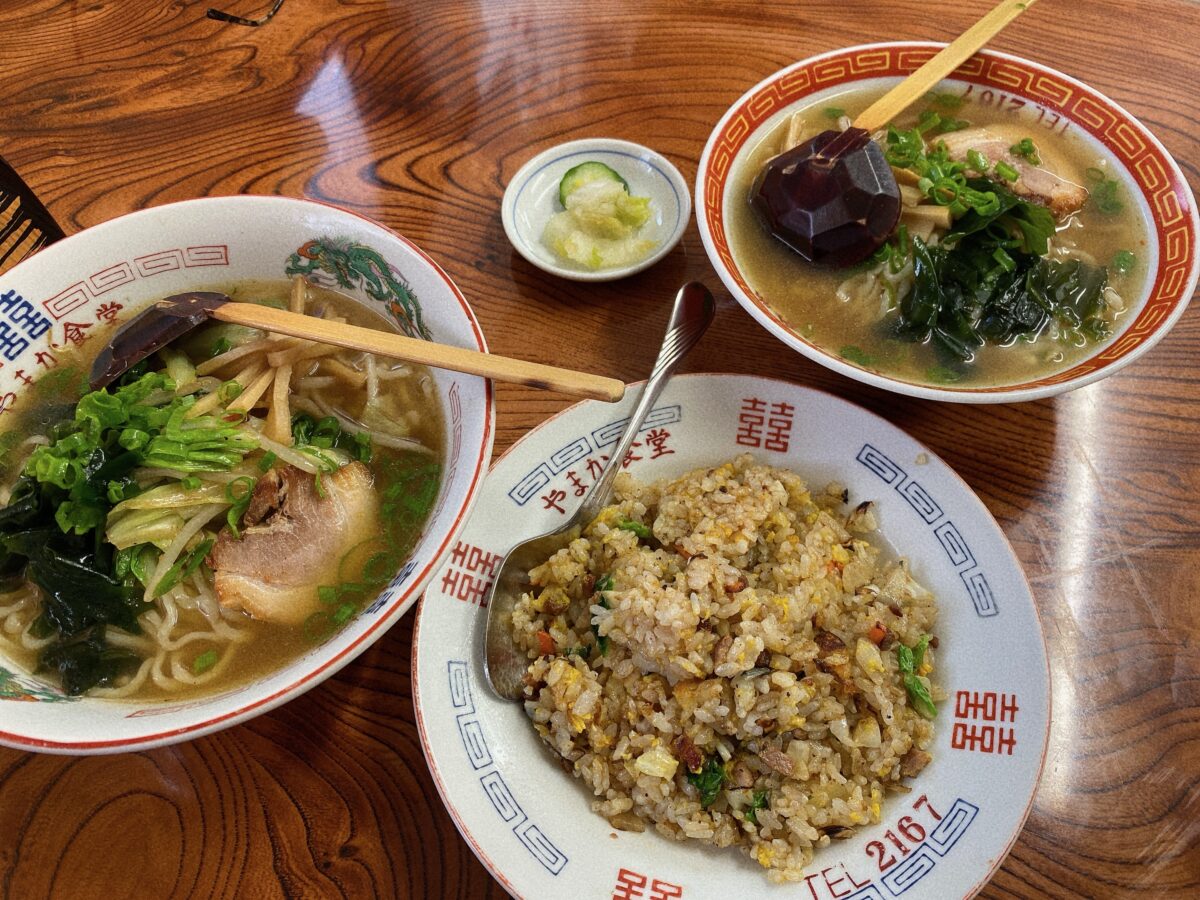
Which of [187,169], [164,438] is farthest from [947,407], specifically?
[187,169]

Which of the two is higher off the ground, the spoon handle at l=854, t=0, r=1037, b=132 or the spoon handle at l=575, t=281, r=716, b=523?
A: the spoon handle at l=854, t=0, r=1037, b=132

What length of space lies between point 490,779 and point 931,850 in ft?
2.70

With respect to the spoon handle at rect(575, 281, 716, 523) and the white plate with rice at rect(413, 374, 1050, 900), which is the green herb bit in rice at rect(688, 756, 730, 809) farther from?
the spoon handle at rect(575, 281, 716, 523)

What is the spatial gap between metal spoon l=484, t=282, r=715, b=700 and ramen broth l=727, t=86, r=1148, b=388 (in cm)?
16

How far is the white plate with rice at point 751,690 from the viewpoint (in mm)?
1499

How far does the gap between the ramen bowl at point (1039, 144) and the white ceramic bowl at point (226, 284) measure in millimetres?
725

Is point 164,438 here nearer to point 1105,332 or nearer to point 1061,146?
point 1105,332

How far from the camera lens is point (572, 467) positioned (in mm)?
1924

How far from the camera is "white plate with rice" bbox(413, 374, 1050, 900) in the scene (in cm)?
150

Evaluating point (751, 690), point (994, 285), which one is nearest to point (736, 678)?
point (751, 690)

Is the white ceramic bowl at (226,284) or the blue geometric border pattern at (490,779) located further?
the blue geometric border pattern at (490,779)

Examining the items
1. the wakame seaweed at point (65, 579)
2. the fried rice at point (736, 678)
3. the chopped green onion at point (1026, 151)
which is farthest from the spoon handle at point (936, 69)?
the wakame seaweed at point (65, 579)

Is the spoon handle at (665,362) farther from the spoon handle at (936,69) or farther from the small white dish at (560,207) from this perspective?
the spoon handle at (936,69)

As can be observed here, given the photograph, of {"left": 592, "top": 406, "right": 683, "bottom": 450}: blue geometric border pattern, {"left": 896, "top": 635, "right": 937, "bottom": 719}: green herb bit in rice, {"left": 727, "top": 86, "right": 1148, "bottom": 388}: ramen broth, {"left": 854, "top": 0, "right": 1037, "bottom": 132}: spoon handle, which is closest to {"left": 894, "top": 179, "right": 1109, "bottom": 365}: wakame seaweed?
{"left": 727, "top": 86, "right": 1148, "bottom": 388}: ramen broth
